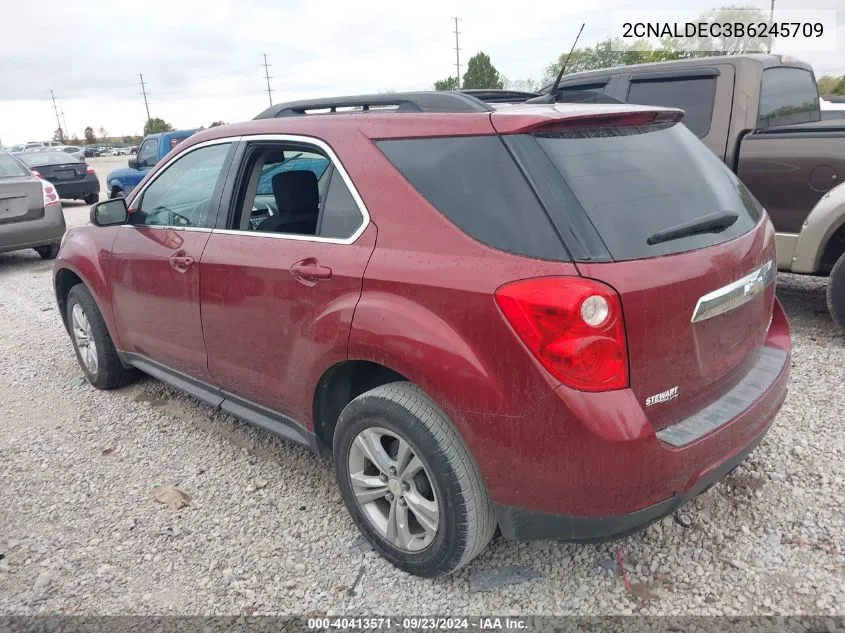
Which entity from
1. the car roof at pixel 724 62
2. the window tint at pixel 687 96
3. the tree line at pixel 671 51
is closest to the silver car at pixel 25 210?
the car roof at pixel 724 62

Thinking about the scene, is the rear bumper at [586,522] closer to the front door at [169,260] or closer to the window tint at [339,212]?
the window tint at [339,212]

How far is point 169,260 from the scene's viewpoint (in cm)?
335

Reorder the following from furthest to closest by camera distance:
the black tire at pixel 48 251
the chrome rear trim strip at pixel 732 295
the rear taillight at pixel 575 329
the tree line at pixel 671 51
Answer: the tree line at pixel 671 51 < the black tire at pixel 48 251 < the chrome rear trim strip at pixel 732 295 < the rear taillight at pixel 575 329

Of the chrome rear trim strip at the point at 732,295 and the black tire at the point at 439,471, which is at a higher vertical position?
the chrome rear trim strip at the point at 732,295

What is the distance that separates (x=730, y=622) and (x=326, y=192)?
2.19m

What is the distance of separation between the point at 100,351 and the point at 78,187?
524 inches

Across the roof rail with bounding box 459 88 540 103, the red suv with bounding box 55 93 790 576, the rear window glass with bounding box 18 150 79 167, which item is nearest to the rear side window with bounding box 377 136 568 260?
the red suv with bounding box 55 93 790 576

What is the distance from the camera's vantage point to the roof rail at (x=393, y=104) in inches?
94.1

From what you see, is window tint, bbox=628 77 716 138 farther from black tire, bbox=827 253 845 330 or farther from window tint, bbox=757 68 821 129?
black tire, bbox=827 253 845 330

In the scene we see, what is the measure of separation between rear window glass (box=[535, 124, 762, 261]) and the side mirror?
2675 mm

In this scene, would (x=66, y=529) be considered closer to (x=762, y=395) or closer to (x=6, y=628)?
(x=6, y=628)

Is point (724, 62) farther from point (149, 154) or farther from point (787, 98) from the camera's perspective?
point (149, 154)

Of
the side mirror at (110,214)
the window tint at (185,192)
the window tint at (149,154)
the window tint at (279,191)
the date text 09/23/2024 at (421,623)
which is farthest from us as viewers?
the window tint at (149,154)

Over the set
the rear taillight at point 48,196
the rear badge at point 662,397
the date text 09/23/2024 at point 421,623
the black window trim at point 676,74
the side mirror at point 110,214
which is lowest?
the date text 09/23/2024 at point 421,623
